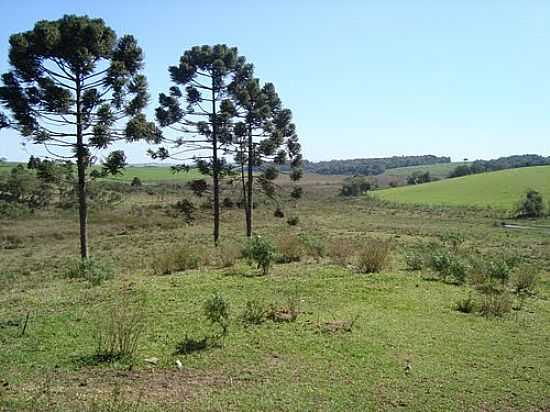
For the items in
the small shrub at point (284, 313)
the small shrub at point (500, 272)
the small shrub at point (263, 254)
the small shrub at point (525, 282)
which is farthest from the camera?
the small shrub at point (263, 254)

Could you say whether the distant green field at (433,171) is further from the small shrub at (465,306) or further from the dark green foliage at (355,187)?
the small shrub at (465,306)

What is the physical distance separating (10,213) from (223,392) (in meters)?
43.9

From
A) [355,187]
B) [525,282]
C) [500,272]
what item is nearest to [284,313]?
[500,272]

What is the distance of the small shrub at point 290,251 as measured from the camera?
1727cm

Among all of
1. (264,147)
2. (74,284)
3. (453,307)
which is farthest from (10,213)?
(453,307)

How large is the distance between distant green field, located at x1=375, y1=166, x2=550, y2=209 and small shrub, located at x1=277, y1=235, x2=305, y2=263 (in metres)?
56.5

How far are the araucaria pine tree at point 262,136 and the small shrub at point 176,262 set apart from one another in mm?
11714

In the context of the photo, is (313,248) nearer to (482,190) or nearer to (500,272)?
(500,272)

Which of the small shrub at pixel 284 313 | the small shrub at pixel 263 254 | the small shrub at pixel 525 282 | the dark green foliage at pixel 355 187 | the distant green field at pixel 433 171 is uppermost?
the distant green field at pixel 433 171

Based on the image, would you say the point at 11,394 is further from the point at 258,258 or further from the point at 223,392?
the point at 258,258

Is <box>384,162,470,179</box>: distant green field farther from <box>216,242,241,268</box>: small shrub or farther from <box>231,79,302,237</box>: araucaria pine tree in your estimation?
<box>216,242,241,268</box>: small shrub

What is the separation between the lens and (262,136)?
29.0 metres

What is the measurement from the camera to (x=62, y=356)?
23.0 feet

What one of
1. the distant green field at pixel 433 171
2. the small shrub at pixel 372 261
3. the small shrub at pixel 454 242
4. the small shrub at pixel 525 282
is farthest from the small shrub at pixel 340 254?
the distant green field at pixel 433 171
